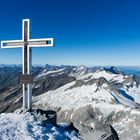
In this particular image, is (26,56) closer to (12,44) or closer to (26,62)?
(26,62)

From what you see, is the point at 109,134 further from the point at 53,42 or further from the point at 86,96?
the point at 86,96

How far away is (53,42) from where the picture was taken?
28500mm

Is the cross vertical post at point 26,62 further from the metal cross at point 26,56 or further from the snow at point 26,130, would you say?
the snow at point 26,130

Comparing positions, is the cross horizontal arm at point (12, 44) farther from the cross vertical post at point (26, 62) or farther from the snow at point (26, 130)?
the snow at point (26, 130)

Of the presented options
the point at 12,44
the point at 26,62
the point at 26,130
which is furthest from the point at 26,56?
the point at 26,130

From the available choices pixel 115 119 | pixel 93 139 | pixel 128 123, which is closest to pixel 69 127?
pixel 93 139

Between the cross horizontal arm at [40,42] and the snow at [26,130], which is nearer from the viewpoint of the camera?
the snow at [26,130]

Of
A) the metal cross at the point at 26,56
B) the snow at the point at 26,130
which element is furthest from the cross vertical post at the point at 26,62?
the snow at the point at 26,130

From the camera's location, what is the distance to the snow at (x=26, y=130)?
2351 cm

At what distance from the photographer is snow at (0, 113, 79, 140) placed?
23511mm

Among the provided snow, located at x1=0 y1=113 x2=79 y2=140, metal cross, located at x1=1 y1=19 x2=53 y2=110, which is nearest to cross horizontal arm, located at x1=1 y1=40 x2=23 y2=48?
metal cross, located at x1=1 y1=19 x2=53 y2=110

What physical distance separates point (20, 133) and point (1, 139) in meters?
1.83

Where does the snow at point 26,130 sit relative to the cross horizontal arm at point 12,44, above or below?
below

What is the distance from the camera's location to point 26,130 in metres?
24.6
